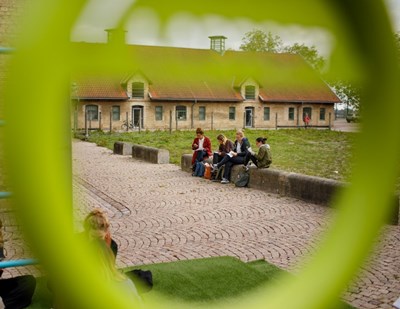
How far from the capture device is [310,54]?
0.79 meters

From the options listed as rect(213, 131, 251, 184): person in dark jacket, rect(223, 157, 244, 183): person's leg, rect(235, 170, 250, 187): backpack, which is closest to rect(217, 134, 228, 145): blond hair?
rect(213, 131, 251, 184): person in dark jacket

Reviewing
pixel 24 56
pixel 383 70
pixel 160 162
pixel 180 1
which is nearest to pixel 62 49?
pixel 24 56

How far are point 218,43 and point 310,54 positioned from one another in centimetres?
15

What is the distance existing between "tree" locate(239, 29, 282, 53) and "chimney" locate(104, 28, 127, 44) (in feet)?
0.61

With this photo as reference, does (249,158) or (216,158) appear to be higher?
(249,158)

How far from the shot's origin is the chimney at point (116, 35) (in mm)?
676

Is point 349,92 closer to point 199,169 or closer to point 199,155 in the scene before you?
point 199,169

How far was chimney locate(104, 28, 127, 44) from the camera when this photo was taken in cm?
68

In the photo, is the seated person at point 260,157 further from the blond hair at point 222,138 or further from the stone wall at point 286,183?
the blond hair at point 222,138

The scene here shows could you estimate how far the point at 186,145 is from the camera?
80.6ft

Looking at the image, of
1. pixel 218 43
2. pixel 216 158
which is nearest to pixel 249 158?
pixel 216 158

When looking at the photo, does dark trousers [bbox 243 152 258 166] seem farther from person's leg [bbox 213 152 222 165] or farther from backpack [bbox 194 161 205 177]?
backpack [bbox 194 161 205 177]

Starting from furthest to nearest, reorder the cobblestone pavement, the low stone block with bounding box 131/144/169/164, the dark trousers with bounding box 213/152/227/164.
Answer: the low stone block with bounding box 131/144/169/164
the dark trousers with bounding box 213/152/227/164
the cobblestone pavement

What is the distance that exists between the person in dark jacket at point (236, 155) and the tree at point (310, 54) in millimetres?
12248
